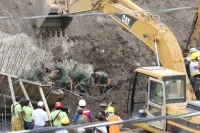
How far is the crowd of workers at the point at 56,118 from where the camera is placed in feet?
32.7

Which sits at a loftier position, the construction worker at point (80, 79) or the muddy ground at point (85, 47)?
the muddy ground at point (85, 47)

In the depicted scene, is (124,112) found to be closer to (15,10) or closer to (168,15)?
(15,10)

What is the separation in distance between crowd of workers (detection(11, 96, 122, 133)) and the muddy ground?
137 inches

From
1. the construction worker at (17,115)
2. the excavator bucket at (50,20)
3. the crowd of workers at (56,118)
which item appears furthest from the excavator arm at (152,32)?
the construction worker at (17,115)

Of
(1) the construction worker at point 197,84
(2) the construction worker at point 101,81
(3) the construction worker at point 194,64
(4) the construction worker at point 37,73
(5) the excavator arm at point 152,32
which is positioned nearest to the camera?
(5) the excavator arm at point 152,32

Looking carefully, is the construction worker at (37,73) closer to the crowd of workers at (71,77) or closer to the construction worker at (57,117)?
the crowd of workers at (71,77)

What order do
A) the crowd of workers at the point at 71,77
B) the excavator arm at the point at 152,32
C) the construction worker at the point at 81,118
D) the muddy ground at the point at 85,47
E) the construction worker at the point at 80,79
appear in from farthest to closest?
the muddy ground at the point at 85,47
the construction worker at the point at 80,79
the crowd of workers at the point at 71,77
the excavator arm at the point at 152,32
the construction worker at the point at 81,118

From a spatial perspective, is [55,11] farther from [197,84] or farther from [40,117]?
[197,84]

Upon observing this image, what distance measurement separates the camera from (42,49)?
16.9 m

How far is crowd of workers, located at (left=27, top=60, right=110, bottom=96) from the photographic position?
1470cm

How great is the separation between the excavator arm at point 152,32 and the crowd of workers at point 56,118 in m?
1.97

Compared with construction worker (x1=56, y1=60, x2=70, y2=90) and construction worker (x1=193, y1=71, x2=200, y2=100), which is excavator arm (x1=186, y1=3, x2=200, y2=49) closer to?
construction worker (x1=193, y1=71, x2=200, y2=100)

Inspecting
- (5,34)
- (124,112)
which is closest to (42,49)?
(5,34)

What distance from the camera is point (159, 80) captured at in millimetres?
10570
